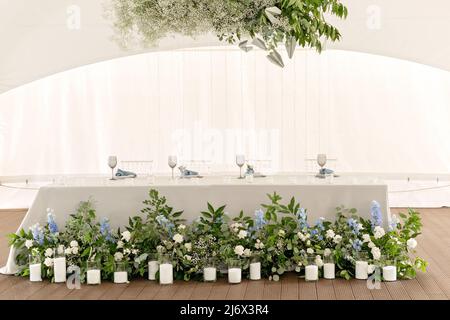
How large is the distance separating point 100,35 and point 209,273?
5947mm

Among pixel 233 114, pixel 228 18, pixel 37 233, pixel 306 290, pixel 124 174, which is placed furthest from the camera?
pixel 233 114

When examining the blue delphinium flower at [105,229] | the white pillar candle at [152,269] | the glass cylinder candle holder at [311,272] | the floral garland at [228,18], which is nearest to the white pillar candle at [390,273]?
the glass cylinder candle holder at [311,272]

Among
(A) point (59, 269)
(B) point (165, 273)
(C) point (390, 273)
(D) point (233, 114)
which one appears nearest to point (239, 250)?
(B) point (165, 273)

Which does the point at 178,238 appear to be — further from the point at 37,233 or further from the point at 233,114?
the point at 233,114

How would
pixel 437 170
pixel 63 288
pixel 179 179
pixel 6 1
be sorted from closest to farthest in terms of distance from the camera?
1. pixel 63 288
2. pixel 179 179
3. pixel 6 1
4. pixel 437 170

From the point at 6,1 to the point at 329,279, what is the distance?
668 cm

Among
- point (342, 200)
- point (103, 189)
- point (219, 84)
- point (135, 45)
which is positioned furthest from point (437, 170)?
point (135, 45)

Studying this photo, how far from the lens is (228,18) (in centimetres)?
384

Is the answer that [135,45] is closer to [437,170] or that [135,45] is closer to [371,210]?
[371,210]

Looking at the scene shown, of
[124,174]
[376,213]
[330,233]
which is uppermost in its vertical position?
[124,174]

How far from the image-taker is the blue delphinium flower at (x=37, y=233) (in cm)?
516

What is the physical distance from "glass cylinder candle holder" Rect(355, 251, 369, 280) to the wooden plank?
329 mm

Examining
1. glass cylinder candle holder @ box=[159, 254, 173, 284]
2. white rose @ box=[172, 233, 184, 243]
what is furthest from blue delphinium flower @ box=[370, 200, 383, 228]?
glass cylinder candle holder @ box=[159, 254, 173, 284]

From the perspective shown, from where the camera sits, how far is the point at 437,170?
37.5ft
